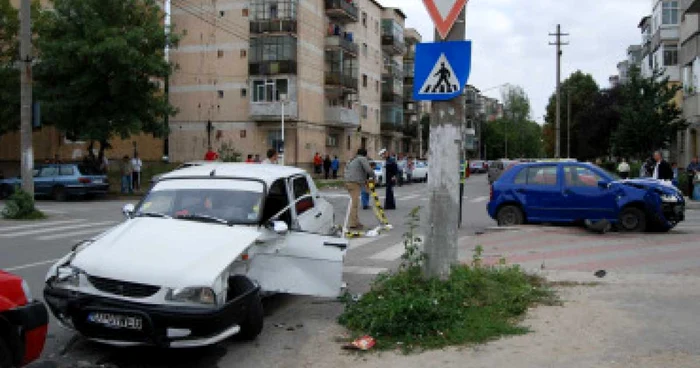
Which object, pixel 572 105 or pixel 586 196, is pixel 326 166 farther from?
pixel 572 105

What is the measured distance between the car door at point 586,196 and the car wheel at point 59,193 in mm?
20213

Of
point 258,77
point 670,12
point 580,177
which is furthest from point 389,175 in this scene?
point 670,12

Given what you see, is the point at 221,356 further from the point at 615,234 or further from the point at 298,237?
the point at 615,234

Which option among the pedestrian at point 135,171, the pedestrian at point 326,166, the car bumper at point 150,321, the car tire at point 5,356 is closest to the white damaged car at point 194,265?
the car bumper at point 150,321

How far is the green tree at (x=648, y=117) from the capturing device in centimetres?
3192

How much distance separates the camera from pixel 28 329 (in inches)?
185

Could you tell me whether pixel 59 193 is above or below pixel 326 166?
below

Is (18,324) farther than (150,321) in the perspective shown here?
No

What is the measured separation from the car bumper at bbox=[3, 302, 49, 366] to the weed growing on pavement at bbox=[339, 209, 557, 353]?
2.89m

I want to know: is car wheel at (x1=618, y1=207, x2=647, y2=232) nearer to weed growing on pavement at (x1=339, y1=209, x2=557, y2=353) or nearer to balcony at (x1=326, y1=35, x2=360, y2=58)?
weed growing on pavement at (x1=339, y1=209, x2=557, y2=353)

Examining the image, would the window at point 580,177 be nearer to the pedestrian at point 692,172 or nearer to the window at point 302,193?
the window at point 302,193

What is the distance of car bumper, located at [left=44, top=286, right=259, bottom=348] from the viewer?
17.9 feet

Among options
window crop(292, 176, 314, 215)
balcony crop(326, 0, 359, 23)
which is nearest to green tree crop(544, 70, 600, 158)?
balcony crop(326, 0, 359, 23)

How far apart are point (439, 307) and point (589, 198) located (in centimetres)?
878
